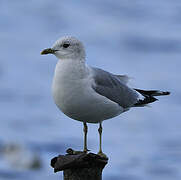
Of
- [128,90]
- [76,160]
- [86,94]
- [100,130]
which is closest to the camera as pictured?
[76,160]

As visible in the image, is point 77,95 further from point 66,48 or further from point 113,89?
point 113,89

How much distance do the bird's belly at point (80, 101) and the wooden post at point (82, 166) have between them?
30.7 inches

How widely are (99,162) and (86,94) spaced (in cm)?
95

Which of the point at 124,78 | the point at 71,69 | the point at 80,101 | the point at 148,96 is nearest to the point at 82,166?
the point at 80,101

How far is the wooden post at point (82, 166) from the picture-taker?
356 cm

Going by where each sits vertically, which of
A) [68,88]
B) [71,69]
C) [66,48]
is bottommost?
[68,88]

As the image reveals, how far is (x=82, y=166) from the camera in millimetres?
3582

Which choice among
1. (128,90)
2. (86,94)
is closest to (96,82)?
(86,94)

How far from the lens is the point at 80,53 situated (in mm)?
4652

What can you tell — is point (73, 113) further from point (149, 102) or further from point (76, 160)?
point (149, 102)

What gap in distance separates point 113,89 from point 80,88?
71 centimetres

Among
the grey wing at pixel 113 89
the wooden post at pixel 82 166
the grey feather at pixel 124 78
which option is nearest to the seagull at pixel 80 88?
the grey wing at pixel 113 89

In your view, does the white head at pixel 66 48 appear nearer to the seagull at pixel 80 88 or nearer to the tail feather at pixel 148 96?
the seagull at pixel 80 88

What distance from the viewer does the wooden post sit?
3.56 m
